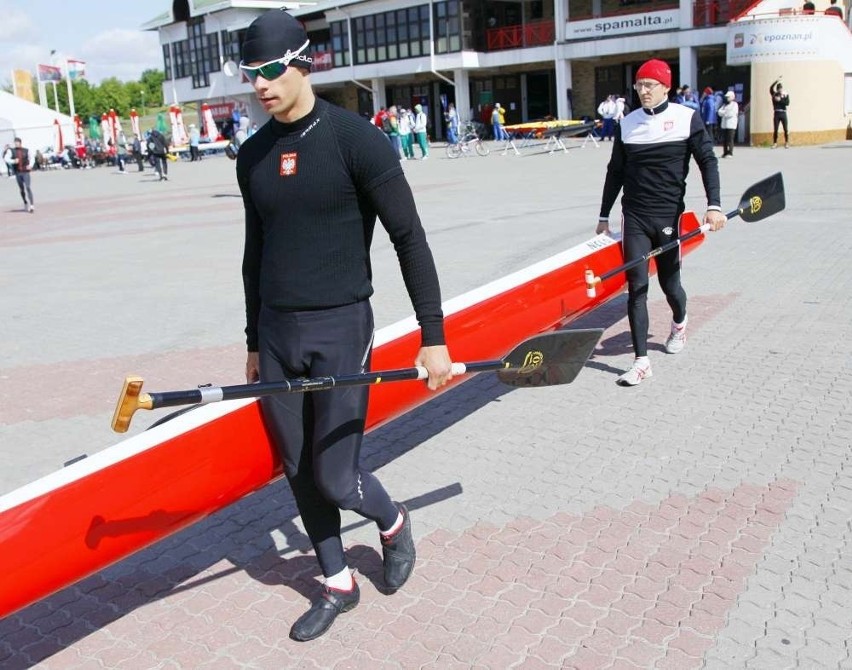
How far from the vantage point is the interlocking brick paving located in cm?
328

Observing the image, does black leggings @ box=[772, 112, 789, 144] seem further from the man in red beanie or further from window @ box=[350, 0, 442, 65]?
the man in red beanie

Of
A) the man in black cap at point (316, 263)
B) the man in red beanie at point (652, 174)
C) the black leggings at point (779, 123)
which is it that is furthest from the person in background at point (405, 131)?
the man in black cap at point (316, 263)

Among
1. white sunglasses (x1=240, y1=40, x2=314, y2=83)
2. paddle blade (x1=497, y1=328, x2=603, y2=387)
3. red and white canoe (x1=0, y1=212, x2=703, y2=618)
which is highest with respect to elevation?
white sunglasses (x1=240, y1=40, x2=314, y2=83)

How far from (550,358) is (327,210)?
1.28 meters

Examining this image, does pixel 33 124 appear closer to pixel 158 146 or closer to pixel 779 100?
pixel 158 146

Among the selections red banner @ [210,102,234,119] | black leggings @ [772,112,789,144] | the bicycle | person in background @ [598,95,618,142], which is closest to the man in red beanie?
black leggings @ [772,112,789,144]

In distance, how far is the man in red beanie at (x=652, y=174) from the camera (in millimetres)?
5883

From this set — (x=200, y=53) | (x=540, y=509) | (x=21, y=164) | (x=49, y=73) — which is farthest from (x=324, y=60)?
(x=540, y=509)

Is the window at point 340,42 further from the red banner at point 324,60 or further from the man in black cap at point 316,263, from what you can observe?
the man in black cap at point 316,263

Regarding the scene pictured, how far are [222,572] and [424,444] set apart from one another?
1644 mm

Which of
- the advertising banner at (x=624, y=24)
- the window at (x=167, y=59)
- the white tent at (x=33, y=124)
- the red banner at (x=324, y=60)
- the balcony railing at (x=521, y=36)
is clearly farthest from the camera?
the window at (x=167, y=59)

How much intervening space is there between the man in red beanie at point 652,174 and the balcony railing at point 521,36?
33317mm

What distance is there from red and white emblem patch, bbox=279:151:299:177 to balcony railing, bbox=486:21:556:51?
3664cm

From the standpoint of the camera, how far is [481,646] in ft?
10.8
